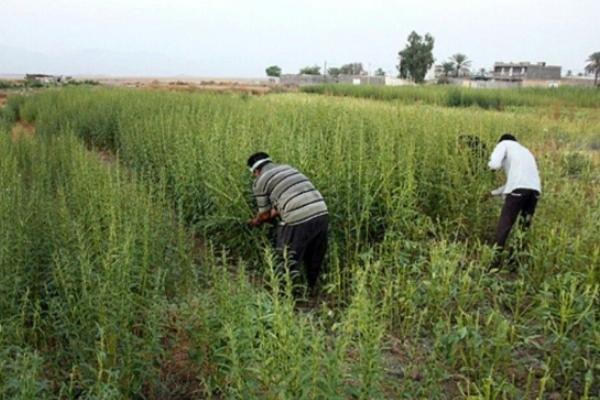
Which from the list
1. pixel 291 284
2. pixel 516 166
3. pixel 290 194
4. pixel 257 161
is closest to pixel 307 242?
pixel 290 194

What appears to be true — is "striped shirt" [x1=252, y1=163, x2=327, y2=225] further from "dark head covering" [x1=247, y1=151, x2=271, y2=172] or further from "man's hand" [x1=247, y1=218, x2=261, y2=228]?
"man's hand" [x1=247, y1=218, x2=261, y2=228]

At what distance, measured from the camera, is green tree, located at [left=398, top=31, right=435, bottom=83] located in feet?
165

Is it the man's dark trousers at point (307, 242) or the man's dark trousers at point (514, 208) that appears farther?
the man's dark trousers at point (514, 208)

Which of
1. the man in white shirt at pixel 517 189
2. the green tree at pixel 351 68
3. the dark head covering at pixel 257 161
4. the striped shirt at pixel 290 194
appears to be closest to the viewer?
the striped shirt at pixel 290 194

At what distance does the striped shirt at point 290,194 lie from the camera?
432 centimetres

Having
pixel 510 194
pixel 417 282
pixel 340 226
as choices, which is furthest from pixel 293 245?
pixel 510 194

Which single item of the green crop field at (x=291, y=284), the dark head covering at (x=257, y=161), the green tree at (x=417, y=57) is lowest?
the green crop field at (x=291, y=284)

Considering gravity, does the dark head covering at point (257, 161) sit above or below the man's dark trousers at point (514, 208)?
above

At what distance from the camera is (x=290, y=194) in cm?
436

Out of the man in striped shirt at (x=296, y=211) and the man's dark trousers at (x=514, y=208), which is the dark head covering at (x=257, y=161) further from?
the man's dark trousers at (x=514, y=208)

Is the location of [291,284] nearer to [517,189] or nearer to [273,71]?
[517,189]

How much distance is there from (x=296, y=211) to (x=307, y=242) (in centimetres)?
31

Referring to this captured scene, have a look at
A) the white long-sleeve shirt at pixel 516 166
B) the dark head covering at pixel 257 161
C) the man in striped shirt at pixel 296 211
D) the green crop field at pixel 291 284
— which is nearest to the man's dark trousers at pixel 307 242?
the man in striped shirt at pixel 296 211

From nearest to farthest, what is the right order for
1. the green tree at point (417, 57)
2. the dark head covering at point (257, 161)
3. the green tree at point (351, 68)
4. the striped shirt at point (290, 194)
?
the striped shirt at point (290, 194)
the dark head covering at point (257, 161)
the green tree at point (417, 57)
the green tree at point (351, 68)
